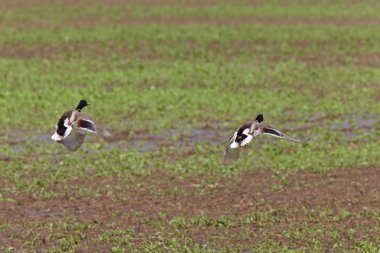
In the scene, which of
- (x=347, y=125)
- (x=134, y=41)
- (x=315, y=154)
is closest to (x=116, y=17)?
(x=134, y=41)

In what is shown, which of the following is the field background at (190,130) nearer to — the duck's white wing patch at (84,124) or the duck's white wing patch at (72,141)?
the duck's white wing patch at (72,141)

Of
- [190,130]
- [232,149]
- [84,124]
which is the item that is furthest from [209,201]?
[190,130]

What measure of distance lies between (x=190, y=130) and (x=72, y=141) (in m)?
8.78

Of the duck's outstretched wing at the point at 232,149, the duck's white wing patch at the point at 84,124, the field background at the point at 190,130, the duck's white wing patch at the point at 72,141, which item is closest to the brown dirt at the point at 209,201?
the field background at the point at 190,130

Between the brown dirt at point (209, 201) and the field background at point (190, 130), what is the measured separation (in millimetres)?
29

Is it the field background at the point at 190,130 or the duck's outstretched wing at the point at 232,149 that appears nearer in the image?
the duck's outstretched wing at the point at 232,149

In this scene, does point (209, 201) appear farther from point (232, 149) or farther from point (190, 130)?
point (190, 130)

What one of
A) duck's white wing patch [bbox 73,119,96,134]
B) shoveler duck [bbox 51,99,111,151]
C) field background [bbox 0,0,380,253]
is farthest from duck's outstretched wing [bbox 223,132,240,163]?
duck's white wing patch [bbox 73,119,96,134]

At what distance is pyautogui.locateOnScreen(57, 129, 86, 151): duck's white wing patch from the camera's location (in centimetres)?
1129

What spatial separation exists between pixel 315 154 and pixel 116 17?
19.1 meters

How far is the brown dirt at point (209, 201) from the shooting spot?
539 inches

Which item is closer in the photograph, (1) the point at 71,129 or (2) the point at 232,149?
(1) the point at 71,129

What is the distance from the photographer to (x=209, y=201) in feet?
49.5

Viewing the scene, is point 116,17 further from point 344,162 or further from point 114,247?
point 114,247
